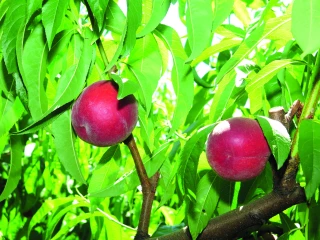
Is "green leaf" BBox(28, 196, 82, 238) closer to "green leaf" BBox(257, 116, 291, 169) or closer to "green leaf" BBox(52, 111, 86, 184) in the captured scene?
"green leaf" BBox(52, 111, 86, 184)

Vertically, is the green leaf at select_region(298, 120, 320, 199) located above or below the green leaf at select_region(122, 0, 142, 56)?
below

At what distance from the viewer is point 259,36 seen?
0.93 m

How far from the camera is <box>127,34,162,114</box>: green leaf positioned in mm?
1035

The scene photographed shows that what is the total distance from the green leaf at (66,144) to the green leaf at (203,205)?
225 mm

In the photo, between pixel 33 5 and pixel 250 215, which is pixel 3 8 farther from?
pixel 250 215

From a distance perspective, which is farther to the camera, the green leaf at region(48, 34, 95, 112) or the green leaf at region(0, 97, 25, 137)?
the green leaf at region(0, 97, 25, 137)

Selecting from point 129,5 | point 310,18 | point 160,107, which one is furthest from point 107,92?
point 160,107

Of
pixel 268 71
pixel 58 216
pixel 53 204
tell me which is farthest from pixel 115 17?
pixel 53 204

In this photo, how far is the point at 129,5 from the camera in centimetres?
80

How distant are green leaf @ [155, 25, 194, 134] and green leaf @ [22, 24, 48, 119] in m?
0.22

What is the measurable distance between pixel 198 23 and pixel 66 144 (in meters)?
0.41

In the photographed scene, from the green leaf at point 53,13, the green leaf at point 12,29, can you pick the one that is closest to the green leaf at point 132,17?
the green leaf at point 53,13

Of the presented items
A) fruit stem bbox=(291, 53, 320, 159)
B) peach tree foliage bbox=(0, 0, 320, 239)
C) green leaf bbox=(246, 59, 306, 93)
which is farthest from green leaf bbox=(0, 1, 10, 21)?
fruit stem bbox=(291, 53, 320, 159)

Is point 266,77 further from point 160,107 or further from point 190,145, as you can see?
point 160,107
